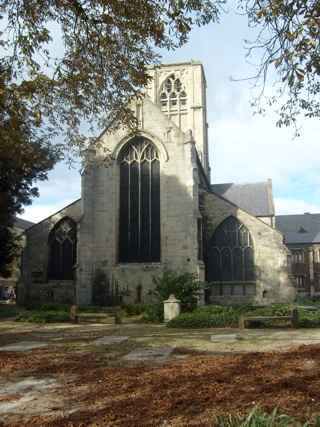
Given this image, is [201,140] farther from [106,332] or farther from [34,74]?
[34,74]

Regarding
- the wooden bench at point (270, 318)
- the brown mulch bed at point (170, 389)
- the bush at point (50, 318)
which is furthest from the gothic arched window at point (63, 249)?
the brown mulch bed at point (170, 389)

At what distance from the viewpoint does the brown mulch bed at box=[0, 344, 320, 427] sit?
4430mm

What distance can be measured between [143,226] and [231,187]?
48.4ft

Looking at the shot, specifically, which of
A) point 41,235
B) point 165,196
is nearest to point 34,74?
point 165,196

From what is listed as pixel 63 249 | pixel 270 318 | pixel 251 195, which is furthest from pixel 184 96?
pixel 270 318

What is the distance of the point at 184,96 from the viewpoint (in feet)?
129

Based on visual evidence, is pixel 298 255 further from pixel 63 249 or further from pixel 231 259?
pixel 63 249

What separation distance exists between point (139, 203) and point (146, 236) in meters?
1.91

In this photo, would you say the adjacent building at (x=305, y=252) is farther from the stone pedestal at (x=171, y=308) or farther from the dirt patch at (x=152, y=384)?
the dirt patch at (x=152, y=384)

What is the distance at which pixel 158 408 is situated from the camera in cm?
465

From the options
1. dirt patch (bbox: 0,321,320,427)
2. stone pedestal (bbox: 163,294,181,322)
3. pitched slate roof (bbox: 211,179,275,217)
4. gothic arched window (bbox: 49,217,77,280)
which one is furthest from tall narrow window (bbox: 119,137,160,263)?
dirt patch (bbox: 0,321,320,427)

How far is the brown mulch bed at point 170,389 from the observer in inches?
174

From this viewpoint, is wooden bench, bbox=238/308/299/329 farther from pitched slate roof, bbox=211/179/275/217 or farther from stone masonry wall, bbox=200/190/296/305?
pitched slate roof, bbox=211/179/275/217

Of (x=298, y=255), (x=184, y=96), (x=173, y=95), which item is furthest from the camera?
(x=298, y=255)
